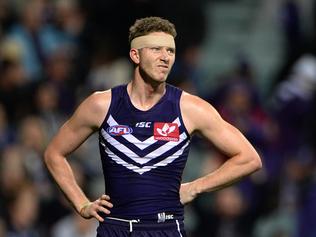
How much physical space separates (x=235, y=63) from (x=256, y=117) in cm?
209

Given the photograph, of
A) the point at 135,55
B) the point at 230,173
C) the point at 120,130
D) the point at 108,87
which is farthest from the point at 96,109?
the point at 108,87

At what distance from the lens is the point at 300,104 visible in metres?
15.3

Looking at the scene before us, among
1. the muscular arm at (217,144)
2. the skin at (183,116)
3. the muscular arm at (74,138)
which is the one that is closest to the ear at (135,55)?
the skin at (183,116)

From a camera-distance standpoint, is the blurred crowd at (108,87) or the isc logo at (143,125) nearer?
the isc logo at (143,125)

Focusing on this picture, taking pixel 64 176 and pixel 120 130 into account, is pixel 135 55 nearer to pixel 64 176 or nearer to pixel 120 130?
pixel 120 130

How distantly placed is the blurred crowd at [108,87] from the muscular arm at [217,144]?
4354mm

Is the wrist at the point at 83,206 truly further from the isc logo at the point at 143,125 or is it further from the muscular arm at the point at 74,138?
the isc logo at the point at 143,125

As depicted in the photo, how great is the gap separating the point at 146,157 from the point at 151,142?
0.10 metres

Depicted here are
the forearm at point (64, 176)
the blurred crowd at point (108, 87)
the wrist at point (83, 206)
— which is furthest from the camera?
A: the blurred crowd at point (108, 87)

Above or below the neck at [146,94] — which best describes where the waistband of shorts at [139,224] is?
below

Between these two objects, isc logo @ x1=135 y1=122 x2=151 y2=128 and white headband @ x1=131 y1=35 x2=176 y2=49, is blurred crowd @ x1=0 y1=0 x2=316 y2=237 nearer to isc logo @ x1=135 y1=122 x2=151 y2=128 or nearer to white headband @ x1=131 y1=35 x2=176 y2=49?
isc logo @ x1=135 y1=122 x2=151 y2=128

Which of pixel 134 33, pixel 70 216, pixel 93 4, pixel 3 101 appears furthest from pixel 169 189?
pixel 93 4

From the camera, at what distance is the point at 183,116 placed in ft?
27.0

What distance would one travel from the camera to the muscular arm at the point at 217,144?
820 centimetres
